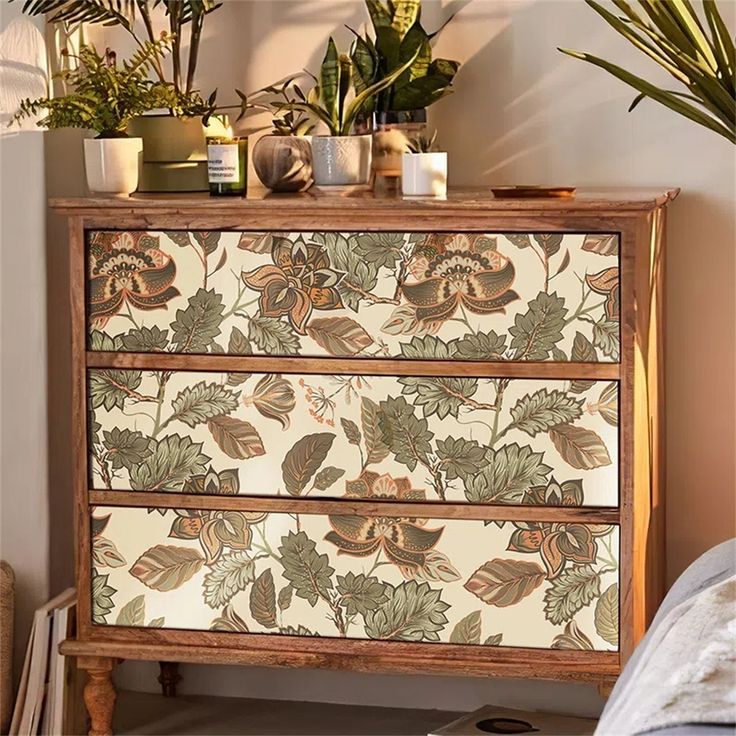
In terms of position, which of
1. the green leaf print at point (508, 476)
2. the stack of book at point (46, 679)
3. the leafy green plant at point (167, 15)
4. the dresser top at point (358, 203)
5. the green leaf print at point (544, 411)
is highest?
the leafy green plant at point (167, 15)

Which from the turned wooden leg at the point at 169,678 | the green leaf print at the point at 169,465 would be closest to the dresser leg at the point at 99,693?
the green leaf print at the point at 169,465

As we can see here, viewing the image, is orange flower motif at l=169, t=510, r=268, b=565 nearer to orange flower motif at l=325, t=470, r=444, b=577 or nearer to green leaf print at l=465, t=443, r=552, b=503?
orange flower motif at l=325, t=470, r=444, b=577

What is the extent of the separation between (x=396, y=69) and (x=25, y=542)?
1272mm

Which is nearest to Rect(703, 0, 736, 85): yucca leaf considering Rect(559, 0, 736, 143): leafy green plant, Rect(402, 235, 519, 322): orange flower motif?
Rect(559, 0, 736, 143): leafy green plant

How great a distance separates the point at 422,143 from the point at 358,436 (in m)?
0.60

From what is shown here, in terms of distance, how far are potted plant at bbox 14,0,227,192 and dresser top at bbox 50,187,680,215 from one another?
19 cm

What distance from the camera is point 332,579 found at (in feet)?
7.75

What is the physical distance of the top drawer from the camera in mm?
2234

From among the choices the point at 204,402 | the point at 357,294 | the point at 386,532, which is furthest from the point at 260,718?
the point at 357,294

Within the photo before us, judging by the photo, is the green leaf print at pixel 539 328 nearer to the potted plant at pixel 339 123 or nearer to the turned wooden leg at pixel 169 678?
the potted plant at pixel 339 123

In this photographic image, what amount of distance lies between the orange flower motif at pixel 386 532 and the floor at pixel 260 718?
0.62 m

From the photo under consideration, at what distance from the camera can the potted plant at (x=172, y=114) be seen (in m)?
2.62

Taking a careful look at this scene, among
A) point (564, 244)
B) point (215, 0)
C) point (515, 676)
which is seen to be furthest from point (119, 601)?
point (215, 0)

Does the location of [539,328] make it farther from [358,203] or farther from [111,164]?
[111,164]
